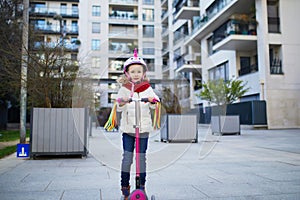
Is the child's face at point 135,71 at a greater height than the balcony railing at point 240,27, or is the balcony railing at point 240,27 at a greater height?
the balcony railing at point 240,27

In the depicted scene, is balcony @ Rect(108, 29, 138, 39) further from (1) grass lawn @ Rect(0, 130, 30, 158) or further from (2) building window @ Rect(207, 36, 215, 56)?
(2) building window @ Rect(207, 36, 215, 56)

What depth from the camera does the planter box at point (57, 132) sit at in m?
6.35

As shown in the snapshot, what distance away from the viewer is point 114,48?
12.3 ft

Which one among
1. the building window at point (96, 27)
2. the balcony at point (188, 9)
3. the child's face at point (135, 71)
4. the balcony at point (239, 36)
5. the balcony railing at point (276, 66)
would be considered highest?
the balcony at point (188, 9)

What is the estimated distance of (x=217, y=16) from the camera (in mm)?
23969

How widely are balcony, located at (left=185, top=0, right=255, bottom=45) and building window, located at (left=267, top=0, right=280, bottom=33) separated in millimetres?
1281

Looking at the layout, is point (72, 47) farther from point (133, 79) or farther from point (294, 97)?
point (294, 97)

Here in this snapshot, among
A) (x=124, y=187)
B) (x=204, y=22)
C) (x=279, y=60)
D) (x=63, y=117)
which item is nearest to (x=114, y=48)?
(x=124, y=187)

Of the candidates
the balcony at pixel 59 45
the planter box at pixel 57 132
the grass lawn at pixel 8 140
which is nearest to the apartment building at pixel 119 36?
the planter box at pixel 57 132

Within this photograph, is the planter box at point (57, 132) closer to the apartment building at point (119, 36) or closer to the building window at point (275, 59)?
the apartment building at point (119, 36)

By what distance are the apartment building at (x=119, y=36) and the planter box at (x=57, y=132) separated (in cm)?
258

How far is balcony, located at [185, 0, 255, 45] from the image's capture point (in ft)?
71.7

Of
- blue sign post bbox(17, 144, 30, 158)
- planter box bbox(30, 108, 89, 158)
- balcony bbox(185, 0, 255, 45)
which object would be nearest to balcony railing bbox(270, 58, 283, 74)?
balcony bbox(185, 0, 255, 45)

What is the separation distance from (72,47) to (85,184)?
5.72 m
